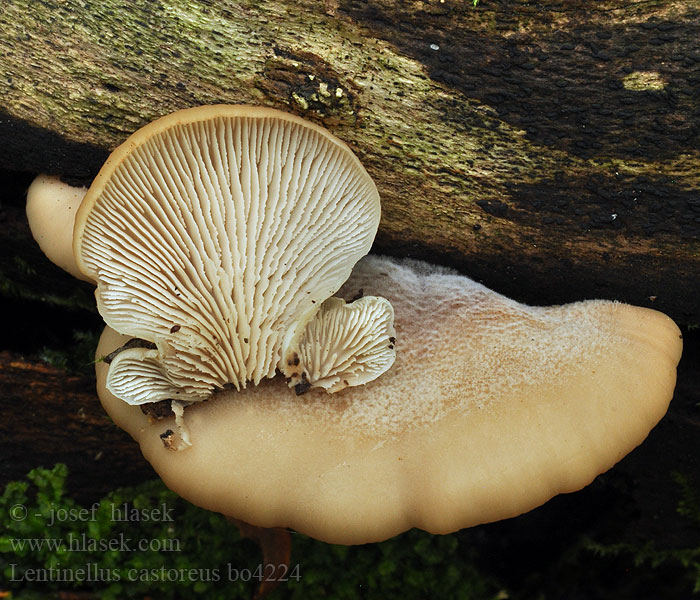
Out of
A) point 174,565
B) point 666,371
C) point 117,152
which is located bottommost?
point 174,565

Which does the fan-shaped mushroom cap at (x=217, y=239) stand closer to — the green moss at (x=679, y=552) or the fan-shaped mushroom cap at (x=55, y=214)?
the fan-shaped mushroom cap at (x=55, y=214)

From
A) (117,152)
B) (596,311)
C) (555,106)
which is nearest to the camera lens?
(117,152)

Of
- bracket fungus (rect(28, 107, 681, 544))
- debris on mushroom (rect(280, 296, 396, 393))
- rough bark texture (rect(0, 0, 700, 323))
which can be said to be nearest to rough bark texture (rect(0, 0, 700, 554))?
rough bark texture (rect(0, 0, 700, 323))

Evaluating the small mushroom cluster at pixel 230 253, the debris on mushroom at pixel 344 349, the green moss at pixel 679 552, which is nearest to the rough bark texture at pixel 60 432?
the small mushroom cluster at pixel 230 253

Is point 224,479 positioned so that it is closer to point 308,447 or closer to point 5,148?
point 308,447

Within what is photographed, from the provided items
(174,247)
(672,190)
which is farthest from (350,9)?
(672,190)
